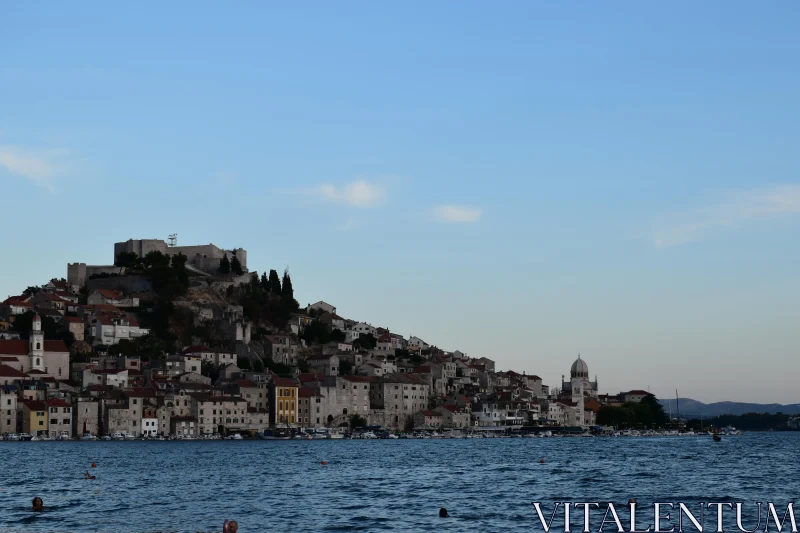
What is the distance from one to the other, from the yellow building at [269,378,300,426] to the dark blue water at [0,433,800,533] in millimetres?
41762

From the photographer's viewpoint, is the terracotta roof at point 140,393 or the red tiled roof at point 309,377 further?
the red tiled roof at point 309,377

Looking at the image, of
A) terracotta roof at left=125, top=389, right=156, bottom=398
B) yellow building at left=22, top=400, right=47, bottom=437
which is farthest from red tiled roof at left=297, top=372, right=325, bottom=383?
yellow building at left=22, top=400, right=47, bottom=437

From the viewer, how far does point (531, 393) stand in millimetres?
168750

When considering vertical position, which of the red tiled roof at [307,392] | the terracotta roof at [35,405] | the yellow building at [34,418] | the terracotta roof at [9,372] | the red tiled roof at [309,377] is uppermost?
the terracotta roof at [9,372]

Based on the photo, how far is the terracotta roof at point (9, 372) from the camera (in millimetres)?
114812

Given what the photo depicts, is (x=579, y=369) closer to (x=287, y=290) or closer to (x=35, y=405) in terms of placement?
(x=287, y=290)

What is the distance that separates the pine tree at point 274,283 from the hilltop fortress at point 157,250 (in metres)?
3.96

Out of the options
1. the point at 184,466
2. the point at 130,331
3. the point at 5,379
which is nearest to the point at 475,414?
the point at 130,331

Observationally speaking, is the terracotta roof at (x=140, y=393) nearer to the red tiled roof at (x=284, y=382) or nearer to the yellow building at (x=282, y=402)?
the yellow building at (x=282, y=402)

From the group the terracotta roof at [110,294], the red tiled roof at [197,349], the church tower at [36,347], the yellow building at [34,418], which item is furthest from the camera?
the terracotta roof at [110,294]

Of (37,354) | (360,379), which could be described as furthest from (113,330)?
(360,379)

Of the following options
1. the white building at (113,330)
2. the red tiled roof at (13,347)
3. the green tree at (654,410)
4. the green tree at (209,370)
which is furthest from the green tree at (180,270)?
the green tree at (654,410)

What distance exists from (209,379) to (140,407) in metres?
13.7

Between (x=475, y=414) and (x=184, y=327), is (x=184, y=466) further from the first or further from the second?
(x=475, y=414)
